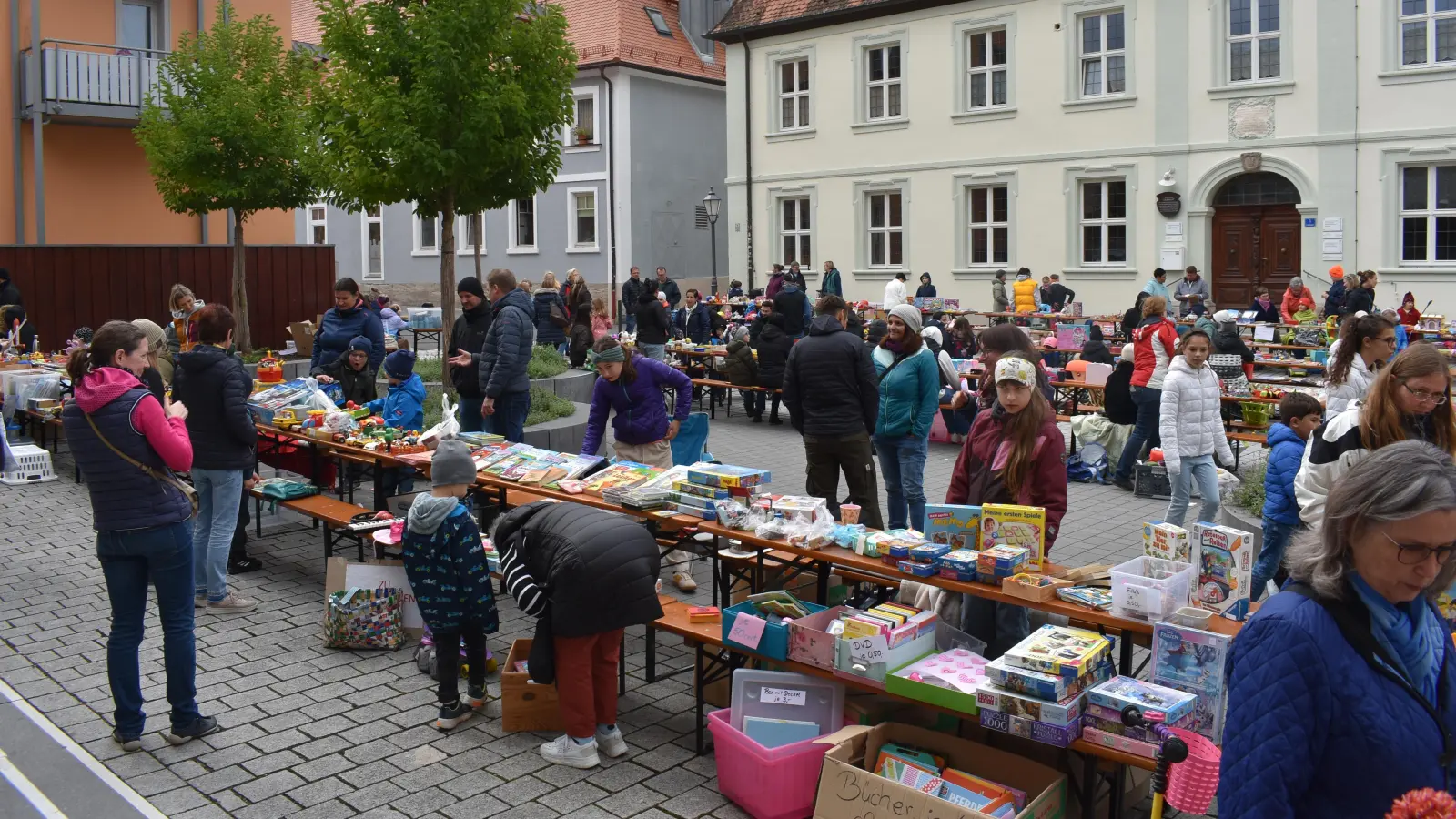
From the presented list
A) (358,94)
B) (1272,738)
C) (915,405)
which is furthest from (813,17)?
(1272,738)

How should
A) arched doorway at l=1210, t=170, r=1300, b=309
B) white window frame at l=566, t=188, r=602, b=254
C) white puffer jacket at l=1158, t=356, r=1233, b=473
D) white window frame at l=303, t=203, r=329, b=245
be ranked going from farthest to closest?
white window frame at l=303, t=203, r=329, b=245 → white window frame at l=566, t=188, r=602, b=254 → arched doorway at l=1210, t=170, r=1300, b=309 → white puffer jacket at l=1158, t=356, r=1233, b=473

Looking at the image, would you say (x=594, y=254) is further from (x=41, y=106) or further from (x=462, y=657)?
(x=462, y=657)

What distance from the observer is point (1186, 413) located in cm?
881

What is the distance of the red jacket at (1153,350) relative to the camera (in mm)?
11477

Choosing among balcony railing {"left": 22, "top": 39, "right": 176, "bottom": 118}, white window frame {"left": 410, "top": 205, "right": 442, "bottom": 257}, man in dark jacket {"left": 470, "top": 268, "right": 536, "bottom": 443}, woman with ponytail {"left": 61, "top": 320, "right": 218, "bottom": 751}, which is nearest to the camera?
woman with ponytail {"left": 61, "top": 320, "right": 218, "bottom": 751}

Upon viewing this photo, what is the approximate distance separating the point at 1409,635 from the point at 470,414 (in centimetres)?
933

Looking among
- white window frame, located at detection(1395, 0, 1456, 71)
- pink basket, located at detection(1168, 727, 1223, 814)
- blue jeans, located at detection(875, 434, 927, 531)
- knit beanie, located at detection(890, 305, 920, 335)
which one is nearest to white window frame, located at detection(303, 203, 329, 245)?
white window frame, located at detection(1395, 0, 1456, 71)

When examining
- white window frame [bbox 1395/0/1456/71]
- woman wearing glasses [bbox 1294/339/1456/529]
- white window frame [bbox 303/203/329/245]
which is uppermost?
white window frame [bbox 1395/0/1456/71]

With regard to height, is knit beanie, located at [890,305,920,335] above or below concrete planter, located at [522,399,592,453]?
above

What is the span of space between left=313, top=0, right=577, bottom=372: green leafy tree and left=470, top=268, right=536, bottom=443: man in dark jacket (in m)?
2.65

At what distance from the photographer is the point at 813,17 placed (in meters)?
30.5

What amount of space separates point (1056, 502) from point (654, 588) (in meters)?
1.92

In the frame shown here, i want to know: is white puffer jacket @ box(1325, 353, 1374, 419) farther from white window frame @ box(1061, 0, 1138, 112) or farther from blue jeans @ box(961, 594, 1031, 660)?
white window frame @ box(1061, 0, 1138, 112)

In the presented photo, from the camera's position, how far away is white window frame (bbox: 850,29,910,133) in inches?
1156
